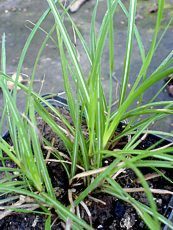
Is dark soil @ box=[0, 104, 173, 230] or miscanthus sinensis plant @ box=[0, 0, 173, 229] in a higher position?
miscanthus sinensis plant @ box=[0, 0, 173, 229]

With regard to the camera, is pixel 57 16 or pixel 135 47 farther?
pixel 135 47

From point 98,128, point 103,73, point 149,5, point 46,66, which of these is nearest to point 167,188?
point 98,128

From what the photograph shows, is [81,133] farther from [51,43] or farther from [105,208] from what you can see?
[51,43]

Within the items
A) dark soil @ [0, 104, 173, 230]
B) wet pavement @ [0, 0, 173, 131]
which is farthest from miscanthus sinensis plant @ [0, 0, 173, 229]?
wet pavement @ [0, 0, 173, 131]

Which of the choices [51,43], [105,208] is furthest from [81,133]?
[51,43]

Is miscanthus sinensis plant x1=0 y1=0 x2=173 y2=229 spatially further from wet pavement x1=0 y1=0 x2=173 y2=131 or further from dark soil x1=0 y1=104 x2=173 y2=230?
wet pavement x1=0 y1=0 x2=173 y2=131

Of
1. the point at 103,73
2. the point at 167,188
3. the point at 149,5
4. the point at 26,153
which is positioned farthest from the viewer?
the point at 149,5

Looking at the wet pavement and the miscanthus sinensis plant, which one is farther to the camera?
the wet pavement

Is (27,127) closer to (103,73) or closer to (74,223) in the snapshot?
(74,223)
